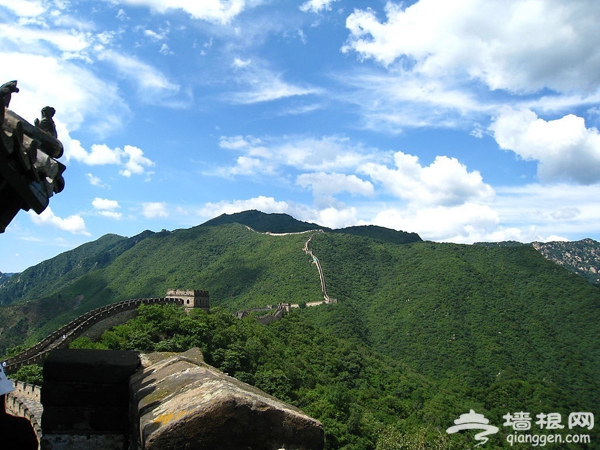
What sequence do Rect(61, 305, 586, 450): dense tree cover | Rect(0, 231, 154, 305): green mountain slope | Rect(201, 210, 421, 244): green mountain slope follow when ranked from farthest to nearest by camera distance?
Rect(0, 231, 154, 305): green mountain slope, Rect(201, 210, 421, 244): green mountain slope, Rect(61, 305, 586, 450): dense tree cover

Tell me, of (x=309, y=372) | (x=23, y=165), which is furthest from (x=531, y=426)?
(x=23, y=165)

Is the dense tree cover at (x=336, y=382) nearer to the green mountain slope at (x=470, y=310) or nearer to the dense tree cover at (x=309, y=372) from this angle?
the dense tree cover at (x=309, y=372)

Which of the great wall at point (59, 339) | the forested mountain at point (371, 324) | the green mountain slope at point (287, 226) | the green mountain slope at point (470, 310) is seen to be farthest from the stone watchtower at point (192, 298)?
the green mountain slope at point (287, 226)

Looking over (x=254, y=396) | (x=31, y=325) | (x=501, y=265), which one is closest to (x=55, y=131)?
(x=254, y=396)

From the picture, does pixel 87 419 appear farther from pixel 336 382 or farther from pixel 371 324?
pixel 371 324

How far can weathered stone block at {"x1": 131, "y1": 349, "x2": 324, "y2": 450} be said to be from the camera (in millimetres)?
2182

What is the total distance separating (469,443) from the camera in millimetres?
38469

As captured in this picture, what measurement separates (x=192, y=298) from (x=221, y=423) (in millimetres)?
37761

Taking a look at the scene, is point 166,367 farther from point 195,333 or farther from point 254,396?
point 195,333

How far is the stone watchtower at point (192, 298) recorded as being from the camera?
38469 millimetres

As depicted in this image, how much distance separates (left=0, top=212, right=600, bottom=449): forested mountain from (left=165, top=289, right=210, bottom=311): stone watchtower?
4.40ft

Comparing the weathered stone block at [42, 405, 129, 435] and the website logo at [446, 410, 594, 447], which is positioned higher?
the weathered stone block at [42, 405, 129, 435]

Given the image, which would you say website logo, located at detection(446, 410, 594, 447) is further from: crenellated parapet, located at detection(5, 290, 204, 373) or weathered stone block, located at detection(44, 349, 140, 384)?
weathered stone block, located at detection(44, 349, 140, 384)

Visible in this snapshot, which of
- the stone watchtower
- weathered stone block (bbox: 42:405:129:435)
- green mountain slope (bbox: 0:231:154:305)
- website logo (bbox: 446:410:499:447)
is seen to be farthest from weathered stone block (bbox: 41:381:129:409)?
green mountain slope (bbox: 0:231:154:305)
